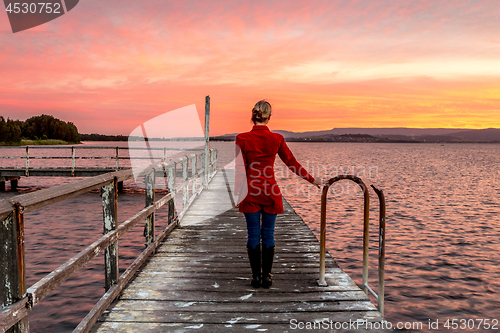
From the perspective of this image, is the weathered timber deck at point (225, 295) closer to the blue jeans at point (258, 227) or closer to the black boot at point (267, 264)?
the black boot at point (267, 264)

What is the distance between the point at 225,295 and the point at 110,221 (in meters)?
1.29

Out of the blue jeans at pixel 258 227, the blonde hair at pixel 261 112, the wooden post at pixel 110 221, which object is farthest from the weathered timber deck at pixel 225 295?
the blonde hair at pixel 261 112

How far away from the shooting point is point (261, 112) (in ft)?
11.6

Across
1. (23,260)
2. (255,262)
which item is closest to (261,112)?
(255,262)

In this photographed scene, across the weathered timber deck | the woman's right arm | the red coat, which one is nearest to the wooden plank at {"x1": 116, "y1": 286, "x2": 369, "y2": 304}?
the weathered timber deck

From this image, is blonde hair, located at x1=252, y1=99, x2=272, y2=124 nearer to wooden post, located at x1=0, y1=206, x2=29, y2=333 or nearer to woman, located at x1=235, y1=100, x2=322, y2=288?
woman, located at x1=235, y1=100, x2=322, y2=288

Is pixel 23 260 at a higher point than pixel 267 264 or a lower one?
higher

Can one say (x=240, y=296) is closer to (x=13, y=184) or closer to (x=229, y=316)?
(x=229, y=316)

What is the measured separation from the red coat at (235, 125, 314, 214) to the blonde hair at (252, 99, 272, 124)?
0.26 feet

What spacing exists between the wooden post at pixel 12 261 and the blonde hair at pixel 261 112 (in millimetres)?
2205

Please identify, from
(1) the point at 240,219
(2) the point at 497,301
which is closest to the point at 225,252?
(1) the point at 240,219

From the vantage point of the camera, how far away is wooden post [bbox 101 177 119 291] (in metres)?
3.27

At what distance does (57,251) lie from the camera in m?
9.31

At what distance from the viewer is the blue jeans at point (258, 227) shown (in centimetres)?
363
